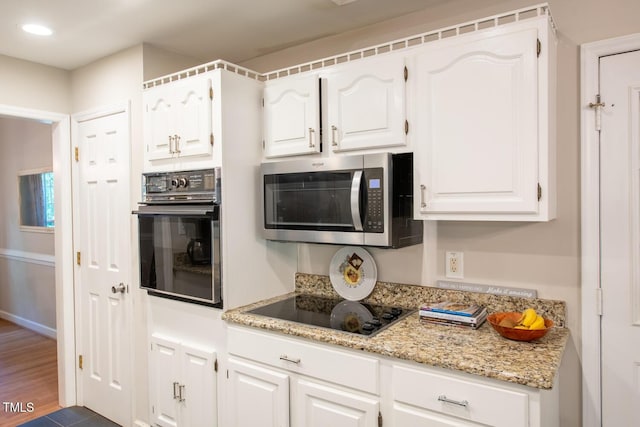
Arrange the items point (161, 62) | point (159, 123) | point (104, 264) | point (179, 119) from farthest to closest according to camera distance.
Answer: point (104, 264), point (161, 62), point (159, 123), point (179, 119)

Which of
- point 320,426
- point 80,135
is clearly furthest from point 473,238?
point 80,135

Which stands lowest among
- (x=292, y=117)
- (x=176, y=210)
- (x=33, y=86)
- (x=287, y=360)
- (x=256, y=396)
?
(x=256, y=396)

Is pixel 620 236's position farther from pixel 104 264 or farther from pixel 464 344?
pixel 104 264

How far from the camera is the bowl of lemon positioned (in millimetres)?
1633

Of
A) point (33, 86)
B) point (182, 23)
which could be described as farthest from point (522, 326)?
point (33, 86)

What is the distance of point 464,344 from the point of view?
1.66m

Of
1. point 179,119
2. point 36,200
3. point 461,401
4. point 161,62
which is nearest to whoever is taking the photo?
point 461,401

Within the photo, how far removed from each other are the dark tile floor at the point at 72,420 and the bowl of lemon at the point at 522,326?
2520 mm

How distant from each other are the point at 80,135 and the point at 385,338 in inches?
101

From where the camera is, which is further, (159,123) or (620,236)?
(159,123)

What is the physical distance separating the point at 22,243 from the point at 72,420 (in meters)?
2.96

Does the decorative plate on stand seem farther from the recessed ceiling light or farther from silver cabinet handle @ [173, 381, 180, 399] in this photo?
the recessed ceiling light

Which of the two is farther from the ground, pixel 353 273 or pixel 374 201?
pixel 374 201

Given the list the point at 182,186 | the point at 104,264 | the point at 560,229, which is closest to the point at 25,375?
the point at 104,264
